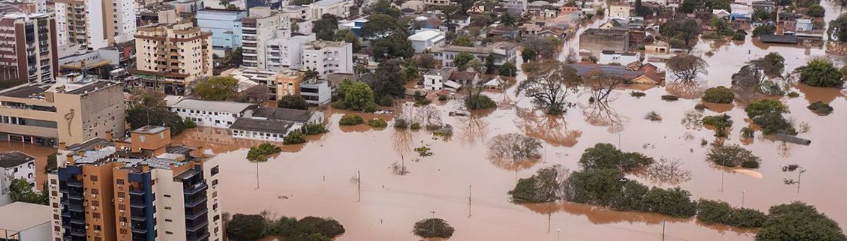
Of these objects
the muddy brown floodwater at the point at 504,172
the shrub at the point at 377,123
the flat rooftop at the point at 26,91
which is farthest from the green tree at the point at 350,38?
the flat rooftop at the point at 26,91

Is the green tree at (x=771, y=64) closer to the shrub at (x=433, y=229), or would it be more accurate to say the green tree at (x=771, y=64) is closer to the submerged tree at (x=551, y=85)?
the submerged tree at (x=551, y=85)

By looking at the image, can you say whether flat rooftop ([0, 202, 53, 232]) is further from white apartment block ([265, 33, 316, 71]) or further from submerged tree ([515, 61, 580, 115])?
white apartment block ([265, 33, 316, 71])

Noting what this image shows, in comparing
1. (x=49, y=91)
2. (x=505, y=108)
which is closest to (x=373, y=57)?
(x=505, y=108)

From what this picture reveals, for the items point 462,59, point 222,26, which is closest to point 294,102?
point 462,59

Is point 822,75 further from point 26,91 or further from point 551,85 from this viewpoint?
point 26,91

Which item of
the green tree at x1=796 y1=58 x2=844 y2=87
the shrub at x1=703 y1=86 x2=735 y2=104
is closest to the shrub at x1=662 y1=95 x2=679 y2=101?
the shrub at x1=703 y1=86 x2=735 y2=104

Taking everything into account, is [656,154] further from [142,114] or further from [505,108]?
[142,114]

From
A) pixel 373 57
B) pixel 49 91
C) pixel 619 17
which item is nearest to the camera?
pixel 49 91
